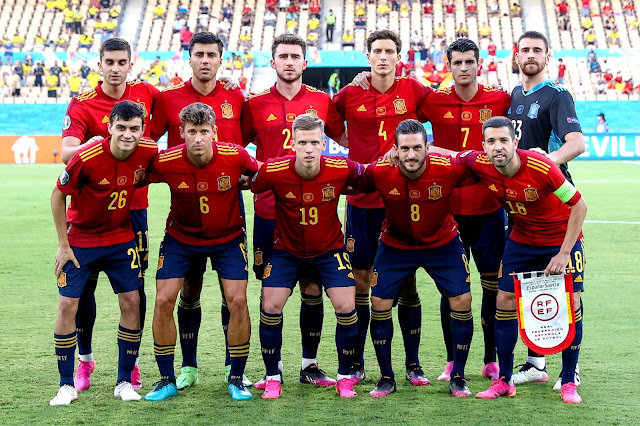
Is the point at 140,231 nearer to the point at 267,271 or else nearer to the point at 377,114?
the point at 267,271

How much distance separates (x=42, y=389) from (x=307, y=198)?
84.6 inches

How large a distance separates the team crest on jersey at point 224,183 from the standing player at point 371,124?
3.59ft

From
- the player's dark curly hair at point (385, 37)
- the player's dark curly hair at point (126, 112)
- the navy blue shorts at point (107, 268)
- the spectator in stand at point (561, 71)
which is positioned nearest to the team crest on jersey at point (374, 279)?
the navy blue shorts at point (107, 268)

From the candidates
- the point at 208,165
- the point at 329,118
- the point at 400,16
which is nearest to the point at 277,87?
the point at 329,118

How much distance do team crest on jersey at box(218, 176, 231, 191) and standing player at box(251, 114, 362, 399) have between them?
16 centimetres

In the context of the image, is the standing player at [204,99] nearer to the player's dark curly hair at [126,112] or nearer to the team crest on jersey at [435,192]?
the player's dark curly hair at [126,112]

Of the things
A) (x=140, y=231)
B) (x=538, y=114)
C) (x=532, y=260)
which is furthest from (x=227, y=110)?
(x=532, y=260)

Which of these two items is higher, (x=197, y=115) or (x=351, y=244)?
(x=197, y=115)

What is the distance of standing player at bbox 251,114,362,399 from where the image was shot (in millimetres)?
5672

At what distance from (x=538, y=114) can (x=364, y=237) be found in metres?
1.51

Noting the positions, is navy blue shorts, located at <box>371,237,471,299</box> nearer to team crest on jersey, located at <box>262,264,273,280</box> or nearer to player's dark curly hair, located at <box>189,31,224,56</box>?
team crest on jersey, located at <box>262,264,273,280</box>

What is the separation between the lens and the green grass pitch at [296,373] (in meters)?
5.17

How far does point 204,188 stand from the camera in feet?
18.6

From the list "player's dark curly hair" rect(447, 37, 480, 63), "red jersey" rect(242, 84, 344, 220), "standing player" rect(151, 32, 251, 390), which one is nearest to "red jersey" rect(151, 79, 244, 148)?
"standing player" rect(151, 32, 251, 390)
